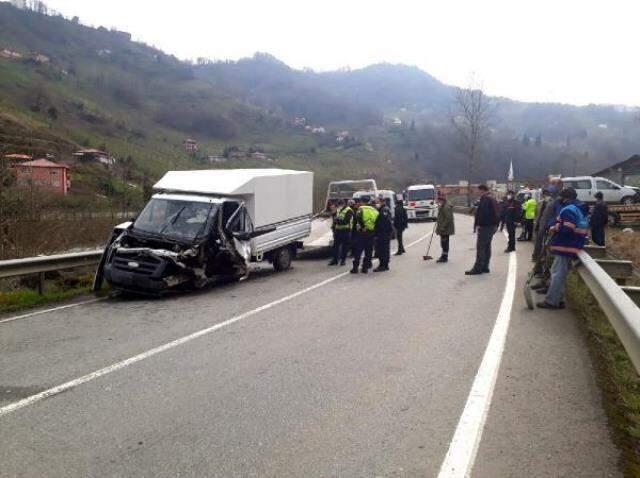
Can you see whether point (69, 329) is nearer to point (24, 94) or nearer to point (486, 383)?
point (486, 383)

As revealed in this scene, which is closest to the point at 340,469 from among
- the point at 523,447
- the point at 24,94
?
the point at 523,447

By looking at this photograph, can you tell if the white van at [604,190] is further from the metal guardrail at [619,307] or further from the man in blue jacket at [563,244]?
the metal guardrail at [619,307]

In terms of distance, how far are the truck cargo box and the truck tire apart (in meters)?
0.75

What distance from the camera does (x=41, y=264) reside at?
10266 millimetres

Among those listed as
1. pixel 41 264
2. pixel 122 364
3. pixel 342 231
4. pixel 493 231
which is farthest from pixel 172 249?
pixel 493 231

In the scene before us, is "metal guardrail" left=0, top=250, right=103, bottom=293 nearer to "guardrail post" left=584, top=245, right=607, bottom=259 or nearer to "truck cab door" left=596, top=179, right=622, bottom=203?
"guardrail post" left=584, top=245, right=607, bottom=259

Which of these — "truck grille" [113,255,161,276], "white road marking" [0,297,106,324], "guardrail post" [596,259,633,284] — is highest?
"guardrail post" [596,259,633,284]

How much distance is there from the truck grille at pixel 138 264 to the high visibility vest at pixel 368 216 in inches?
206

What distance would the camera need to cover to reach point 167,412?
450 cm

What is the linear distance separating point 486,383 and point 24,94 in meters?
104

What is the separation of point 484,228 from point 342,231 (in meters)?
3.60

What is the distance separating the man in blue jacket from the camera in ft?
26.5

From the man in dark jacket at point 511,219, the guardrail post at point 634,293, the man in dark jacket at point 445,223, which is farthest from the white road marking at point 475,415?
the man in dark jacket at point 511,219

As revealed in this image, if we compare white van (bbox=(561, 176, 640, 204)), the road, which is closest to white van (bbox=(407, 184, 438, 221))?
white van (bbox=(561, 176, 640, 204))
